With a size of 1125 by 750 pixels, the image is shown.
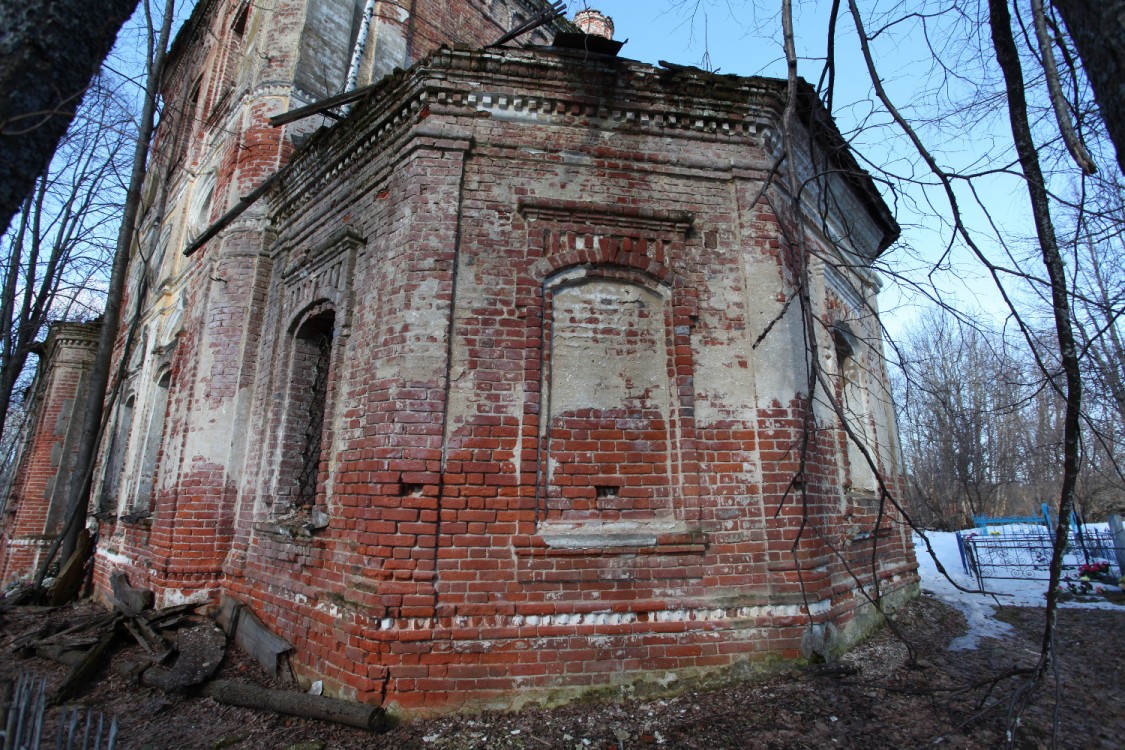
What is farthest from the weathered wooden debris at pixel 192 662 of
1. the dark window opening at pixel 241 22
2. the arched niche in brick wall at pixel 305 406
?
the dark window opening at pixel 241 22

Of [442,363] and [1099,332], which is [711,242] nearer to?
[442,363]

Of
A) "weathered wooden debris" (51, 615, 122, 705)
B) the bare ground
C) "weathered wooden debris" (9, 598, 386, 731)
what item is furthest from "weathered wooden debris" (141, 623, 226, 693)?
"weathered wooden debris" (51, 615, 122, 705)

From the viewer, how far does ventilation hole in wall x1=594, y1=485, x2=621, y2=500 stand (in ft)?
16.7

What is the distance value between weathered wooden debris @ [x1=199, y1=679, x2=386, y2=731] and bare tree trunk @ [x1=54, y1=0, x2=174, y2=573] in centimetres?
658

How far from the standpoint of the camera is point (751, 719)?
4215mm

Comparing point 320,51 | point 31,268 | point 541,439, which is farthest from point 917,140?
point 31,268

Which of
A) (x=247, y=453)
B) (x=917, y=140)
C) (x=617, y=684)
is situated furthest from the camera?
(x=247, y=453)

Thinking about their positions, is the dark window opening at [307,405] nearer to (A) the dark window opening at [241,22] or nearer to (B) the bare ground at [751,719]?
(B) the bare ground at [751,719]

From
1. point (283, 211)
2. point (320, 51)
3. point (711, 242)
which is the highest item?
point (320, 51)

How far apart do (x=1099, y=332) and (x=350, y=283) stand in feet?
18.9

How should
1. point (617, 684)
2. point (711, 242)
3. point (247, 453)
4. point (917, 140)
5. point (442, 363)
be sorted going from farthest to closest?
point (247, 453) < point (711, 242) < point (442, 363) < point (617, 684) < point (917, 140)

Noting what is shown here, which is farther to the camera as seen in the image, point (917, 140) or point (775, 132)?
point (775, 132)

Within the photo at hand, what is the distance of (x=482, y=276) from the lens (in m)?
5.40

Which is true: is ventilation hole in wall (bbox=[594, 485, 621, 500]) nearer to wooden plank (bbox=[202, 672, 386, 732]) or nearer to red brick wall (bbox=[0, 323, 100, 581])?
wooden plank (bbox=[202, 672, 386, 732])
